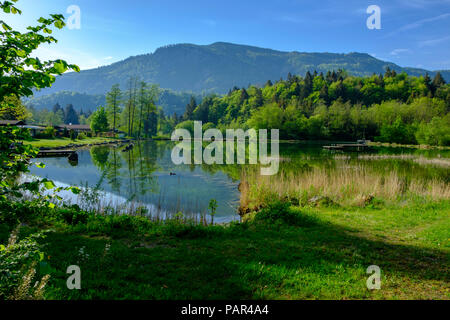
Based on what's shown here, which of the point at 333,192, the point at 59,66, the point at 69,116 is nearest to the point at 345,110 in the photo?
the point at 333,192

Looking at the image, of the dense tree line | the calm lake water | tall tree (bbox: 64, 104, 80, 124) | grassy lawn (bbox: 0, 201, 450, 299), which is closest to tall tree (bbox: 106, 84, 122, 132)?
the dense tree line

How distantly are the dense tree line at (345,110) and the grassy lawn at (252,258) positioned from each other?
6236cm

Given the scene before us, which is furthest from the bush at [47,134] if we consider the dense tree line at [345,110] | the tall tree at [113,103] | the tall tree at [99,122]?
the dense tree line at [345,110]

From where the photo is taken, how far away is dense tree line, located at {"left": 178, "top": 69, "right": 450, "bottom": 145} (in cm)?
7006

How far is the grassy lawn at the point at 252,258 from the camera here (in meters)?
4.21

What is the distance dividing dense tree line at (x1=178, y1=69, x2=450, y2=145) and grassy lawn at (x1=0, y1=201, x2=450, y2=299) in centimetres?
6236

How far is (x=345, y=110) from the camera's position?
8500 cm

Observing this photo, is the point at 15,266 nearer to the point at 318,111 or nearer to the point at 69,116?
the point at 318,111

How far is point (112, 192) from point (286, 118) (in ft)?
261

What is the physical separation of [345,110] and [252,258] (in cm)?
8873

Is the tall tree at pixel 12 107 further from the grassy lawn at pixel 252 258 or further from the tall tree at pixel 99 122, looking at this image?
the tall tree at pixel 99 122
